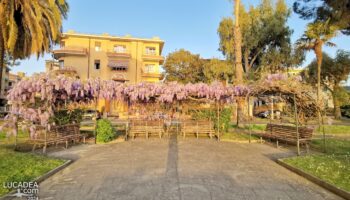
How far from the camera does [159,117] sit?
12867 millimetres

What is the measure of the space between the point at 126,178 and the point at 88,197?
1.19 meters

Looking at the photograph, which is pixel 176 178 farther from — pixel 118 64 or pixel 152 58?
pixel 152 58

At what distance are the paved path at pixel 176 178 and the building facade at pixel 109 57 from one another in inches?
1037

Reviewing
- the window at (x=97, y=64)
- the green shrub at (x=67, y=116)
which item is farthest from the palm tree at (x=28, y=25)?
the window at (x=97, y=64)

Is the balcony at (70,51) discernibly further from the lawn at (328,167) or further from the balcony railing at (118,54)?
the lawn at (328,167)

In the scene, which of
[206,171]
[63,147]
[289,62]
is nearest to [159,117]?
[63,147]

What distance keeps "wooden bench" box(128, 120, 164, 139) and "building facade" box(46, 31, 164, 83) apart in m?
21.5

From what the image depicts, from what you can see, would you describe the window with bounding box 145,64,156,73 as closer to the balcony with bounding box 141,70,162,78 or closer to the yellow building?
the yellow building

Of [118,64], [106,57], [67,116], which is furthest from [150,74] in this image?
[67,116]

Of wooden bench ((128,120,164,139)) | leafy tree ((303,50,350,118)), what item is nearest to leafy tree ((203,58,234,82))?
leafy tree ((303,50,350,118))

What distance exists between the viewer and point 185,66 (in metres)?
34.2

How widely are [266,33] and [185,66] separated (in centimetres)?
1214

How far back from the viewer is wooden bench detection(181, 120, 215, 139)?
12.3 m

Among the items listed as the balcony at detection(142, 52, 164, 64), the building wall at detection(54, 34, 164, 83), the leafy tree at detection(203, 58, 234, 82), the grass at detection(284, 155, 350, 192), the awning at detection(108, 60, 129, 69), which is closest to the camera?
the grass at detection(284, 155, 350, 192)
